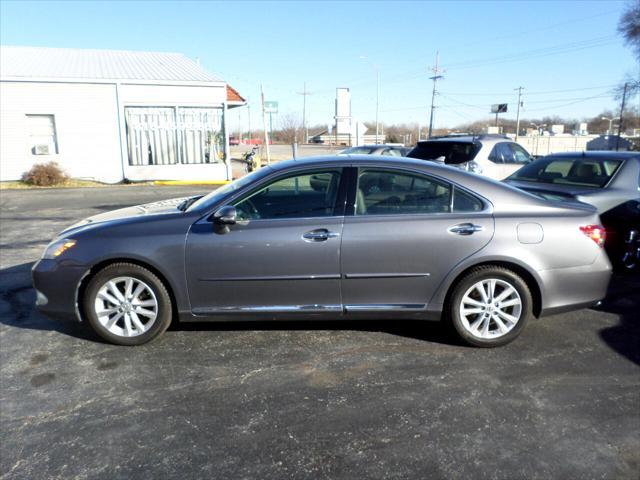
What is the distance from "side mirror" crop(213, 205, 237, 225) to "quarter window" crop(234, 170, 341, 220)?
0.14 meters

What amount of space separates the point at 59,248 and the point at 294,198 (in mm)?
1980

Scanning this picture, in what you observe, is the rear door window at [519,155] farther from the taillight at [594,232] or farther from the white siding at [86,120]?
the white siding at [86,120]

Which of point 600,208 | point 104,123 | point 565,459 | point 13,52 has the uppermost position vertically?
point 13,52

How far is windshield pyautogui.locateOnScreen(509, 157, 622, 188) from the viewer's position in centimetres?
647

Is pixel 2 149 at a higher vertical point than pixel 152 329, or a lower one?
higher

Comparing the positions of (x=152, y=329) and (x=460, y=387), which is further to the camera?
(x=152, y=329)

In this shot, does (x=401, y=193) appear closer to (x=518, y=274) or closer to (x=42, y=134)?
(x=518, y=274)

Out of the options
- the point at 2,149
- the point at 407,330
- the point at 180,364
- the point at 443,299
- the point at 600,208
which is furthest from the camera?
the point at 2,149

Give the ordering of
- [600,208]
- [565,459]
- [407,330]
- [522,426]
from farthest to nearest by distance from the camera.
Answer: [600,208], [407,330], [522,426], [565,459]

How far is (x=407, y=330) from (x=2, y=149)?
1838 cm

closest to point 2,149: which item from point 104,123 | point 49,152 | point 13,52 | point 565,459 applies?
point 49,152

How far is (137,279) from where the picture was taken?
4.04 metres

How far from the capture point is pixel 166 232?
4.01 m

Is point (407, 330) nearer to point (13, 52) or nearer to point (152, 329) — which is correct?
point (152, 329)
